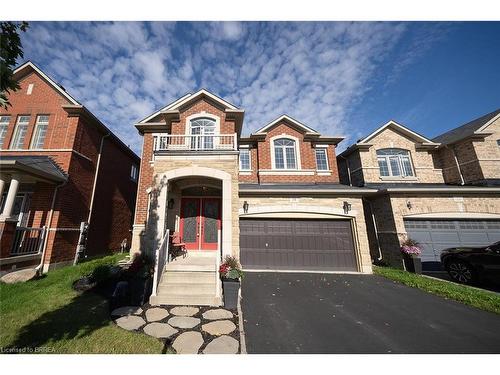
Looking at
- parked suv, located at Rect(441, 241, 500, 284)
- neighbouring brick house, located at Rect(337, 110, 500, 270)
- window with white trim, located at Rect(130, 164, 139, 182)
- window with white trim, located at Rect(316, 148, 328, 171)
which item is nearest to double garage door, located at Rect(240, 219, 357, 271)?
neighbouring brick house, located at Rect(337, 110, 500, 270)

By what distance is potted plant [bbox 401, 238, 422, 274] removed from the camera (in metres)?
9.97

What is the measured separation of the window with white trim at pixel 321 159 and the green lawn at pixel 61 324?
1266 centimetres

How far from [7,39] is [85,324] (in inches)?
241

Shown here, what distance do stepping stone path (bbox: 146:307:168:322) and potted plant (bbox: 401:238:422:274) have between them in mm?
11111

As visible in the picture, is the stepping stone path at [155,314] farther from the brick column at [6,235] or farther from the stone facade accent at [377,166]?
the stone facade accent at [377,166]

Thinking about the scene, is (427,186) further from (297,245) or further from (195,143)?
(195,143)

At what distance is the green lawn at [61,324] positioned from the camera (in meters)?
3.97

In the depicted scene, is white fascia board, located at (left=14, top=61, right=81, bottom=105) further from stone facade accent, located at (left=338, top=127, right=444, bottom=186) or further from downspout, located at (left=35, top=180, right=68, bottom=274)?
stone facade accent, located at (left=338, top=127, right=444, bottom=186)

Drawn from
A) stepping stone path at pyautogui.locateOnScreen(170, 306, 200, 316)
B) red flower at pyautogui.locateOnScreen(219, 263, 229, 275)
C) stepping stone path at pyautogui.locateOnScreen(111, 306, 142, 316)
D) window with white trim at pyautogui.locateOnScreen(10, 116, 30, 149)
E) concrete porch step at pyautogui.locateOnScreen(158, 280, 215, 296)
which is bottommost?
stepping stone path at pyautogui.locateOnScreen(170, 306, 200, 316)

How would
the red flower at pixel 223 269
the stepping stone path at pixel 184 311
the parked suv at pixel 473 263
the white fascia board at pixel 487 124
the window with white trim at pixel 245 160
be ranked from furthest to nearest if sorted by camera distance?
the white fascia board at pixel 487 124 < the window with white trim at pixel 245 160 < the parked suv at pixel 473 263 < the red flower at pixel 223 269 < the stepping stone path at pixel 184 311

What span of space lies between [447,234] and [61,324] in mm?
16497

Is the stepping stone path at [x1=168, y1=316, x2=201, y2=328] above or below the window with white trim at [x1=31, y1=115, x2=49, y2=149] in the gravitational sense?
below

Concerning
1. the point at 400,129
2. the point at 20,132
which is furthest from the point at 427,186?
the point at 20,132

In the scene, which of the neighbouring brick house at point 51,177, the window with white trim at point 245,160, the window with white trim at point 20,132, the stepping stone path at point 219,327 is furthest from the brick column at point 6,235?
the window with white trim at point 245,160
